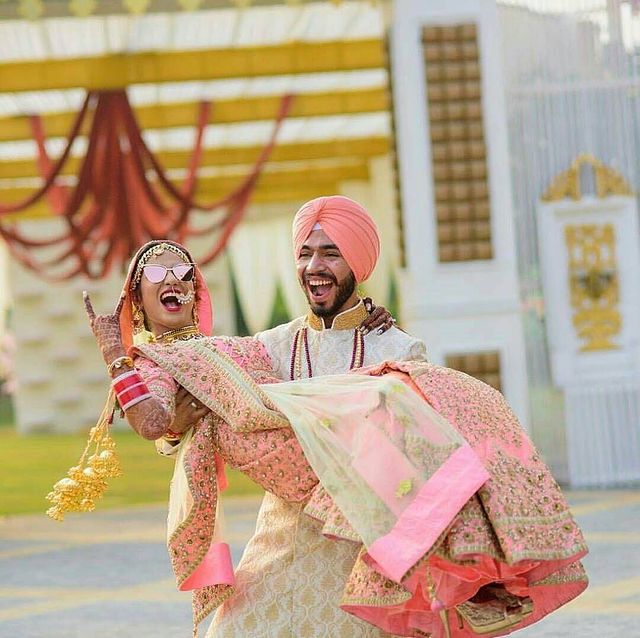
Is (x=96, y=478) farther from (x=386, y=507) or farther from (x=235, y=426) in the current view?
(x=386, y=507)

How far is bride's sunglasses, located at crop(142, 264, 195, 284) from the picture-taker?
302 centimetres

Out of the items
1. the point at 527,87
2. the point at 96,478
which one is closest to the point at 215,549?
the point at 96,478

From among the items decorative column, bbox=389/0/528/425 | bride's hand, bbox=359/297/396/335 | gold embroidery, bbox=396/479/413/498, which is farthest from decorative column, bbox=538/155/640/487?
gold embroidery, bbox=396/479/413/498

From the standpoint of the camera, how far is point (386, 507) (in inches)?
107

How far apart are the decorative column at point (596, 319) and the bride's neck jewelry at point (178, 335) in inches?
238

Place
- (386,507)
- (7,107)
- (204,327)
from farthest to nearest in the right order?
(7,107), (204,327), (386,507)

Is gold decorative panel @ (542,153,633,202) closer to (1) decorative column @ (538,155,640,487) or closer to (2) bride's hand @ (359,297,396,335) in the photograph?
(1) decorative column @ (538,155,640,487)

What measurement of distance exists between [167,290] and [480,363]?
5.94 meters

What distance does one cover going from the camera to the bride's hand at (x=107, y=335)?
2.85 m

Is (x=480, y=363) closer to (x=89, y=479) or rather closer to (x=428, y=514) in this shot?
(x=89, y=479)

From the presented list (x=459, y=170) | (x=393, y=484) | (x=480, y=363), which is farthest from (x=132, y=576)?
(x=393, y=484)

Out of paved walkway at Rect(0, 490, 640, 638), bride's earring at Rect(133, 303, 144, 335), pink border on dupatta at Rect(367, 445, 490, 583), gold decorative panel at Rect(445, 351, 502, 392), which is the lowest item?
paved walkway at Rect(0, 490, 640, 638)

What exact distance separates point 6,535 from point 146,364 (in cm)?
598

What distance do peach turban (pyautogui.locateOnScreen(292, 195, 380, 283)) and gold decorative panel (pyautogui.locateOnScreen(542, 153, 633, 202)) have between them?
5956mm
